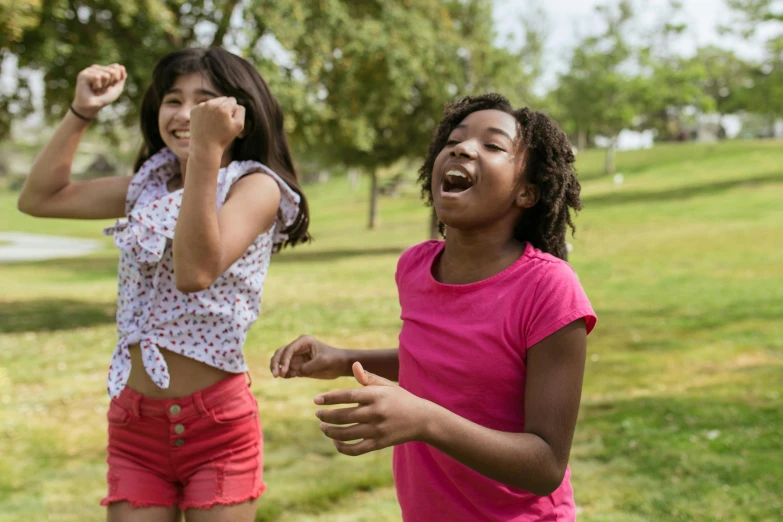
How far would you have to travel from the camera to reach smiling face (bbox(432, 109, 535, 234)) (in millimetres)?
1854

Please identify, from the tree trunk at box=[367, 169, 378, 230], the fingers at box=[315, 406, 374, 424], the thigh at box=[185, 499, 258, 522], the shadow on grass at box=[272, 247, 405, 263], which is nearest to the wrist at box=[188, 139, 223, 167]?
the fingers at box=[315, 406, 374, 424]

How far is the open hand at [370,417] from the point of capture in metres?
1.39

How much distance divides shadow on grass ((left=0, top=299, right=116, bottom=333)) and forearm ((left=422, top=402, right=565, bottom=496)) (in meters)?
10.1

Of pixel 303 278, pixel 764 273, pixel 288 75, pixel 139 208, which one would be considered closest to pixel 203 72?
pixel 139 208

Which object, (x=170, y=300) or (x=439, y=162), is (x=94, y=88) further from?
(x=439, y=162)

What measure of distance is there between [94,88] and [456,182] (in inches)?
55.3

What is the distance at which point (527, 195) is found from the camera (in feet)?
6.41

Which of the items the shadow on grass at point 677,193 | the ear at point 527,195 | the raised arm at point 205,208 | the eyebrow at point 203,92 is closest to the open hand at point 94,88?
the eyebrow at point 203,92

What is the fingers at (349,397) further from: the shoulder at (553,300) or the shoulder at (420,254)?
the shoulder at (420,254)

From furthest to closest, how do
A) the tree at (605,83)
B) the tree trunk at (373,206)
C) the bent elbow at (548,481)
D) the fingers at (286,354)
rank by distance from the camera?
the tree at (605,83)
the tree trunk at (373,206)
the fingers at (286,354)
the bent elbow at (548,481)

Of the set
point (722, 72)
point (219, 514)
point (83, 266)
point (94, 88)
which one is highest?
point (722, 72)

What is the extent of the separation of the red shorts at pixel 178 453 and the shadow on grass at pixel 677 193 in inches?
1081

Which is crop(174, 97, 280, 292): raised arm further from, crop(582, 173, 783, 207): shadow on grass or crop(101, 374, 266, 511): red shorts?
crop(582, 173, 783, 207): shadow on grass

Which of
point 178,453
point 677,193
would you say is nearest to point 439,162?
point 178,453
